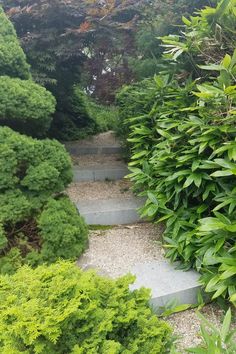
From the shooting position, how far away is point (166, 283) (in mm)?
2504

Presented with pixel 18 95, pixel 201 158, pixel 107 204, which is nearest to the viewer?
pixel 201 158

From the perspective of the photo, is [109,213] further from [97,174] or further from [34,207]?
[97,174]

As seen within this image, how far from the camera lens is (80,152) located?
5.63 metres

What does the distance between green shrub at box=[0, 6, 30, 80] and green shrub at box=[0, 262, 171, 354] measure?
2100 millimetres

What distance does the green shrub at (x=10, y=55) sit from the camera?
314cm

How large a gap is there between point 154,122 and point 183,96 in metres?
0.56

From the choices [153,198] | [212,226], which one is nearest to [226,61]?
[212,226]

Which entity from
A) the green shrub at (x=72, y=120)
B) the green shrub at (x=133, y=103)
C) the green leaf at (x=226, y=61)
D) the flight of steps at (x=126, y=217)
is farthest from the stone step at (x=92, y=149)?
the green leaf at (x=226, y=61)

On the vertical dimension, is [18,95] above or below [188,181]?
above

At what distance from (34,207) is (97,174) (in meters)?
2.01

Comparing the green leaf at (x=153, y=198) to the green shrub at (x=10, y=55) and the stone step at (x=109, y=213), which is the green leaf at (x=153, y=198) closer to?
the stone step at (x=109, y=213)

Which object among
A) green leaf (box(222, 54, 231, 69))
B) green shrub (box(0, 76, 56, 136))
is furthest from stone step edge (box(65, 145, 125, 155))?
green leaf (box(222, 54, 231, 69))

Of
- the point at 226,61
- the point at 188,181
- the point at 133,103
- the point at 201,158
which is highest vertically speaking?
the point at 226,61

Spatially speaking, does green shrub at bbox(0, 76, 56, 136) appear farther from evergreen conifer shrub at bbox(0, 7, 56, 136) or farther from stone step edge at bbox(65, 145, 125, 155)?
stone step edge at bbox(65, 145, 125, 155)
